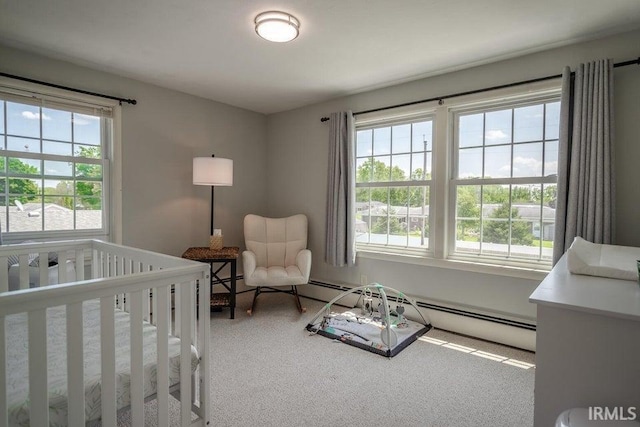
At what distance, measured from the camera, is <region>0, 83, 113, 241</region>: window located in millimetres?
2516

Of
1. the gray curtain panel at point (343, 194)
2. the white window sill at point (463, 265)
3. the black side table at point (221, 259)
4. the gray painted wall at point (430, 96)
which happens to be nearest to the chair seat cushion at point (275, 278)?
the black side table at point (221, 259)

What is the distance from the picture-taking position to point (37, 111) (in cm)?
264

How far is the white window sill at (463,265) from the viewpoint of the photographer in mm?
2504

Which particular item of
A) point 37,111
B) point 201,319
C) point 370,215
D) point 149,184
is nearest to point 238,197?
point 149,184

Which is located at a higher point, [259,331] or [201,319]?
A: [201,319]

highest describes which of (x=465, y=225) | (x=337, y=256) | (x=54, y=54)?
(x=54, y=54)

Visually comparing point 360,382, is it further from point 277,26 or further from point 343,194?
point 277,26

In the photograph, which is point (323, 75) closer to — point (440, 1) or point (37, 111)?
point (440, 1)

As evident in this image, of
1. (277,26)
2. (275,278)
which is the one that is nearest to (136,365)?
(277,26)

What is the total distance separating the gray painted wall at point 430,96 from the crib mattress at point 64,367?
7.28 feet

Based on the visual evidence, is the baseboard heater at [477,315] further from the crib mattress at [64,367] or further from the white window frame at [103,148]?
the white window frame at [103,148]

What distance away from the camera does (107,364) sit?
1.11 m

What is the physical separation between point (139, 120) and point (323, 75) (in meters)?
1.77

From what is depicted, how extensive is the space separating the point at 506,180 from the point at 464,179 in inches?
12.8
